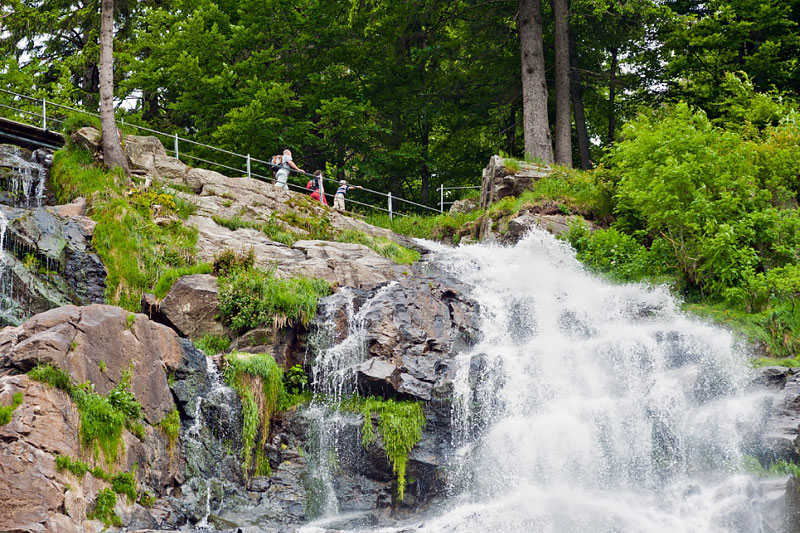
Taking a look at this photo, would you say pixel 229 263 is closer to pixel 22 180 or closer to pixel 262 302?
pixel 262 302

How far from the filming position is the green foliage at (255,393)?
13.0m

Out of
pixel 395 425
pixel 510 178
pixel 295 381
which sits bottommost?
pixel 395 425

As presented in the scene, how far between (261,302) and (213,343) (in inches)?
44.5

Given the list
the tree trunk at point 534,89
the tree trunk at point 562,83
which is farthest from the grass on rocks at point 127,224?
the tree trunk at point 562,83

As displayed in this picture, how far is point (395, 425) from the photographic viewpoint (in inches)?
525

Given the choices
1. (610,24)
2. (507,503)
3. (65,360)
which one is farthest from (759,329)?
(610,24)

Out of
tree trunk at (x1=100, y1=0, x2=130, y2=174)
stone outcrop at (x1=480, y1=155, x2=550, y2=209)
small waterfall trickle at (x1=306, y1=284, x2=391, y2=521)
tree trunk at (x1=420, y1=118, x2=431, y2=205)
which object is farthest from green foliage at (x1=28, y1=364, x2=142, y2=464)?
tree trunk at (x1=420, y1=118, x2=431, y2=205)

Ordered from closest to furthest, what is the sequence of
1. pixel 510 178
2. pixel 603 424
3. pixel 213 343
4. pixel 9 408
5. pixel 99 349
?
pixel 9 408 < pixel 99 349 < pixel 603 424 < pixel 213 343 < pixel 510 178

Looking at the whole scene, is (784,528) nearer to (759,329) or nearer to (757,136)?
(759,329)

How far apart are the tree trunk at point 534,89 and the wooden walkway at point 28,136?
12877 millimetres

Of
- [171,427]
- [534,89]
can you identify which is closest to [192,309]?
[171,427]

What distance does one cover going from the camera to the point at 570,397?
554 inches

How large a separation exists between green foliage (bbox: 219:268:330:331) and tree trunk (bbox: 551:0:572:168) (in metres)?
11.9

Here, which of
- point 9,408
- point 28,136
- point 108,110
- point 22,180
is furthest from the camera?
point 28,136
